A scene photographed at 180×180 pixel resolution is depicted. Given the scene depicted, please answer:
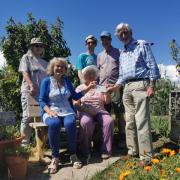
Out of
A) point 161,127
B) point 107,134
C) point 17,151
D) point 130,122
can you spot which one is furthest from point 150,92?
point 161,127

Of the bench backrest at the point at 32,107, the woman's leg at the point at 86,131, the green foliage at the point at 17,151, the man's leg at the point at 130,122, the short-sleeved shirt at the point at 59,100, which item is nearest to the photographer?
the green foliage at the point at 17,151

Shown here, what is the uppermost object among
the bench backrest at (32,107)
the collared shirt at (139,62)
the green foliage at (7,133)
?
the collared shirt at (139,62)

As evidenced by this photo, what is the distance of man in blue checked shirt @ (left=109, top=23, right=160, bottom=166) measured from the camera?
17.8ft

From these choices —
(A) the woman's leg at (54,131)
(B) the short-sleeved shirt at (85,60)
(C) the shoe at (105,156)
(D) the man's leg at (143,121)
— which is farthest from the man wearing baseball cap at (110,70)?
(A) the woman's leg at (54,131)

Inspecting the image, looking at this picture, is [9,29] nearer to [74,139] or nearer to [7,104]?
[7,104]

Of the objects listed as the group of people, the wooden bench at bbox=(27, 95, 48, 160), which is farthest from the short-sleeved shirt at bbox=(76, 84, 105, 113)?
the wooden bench at bbox=(27, 95, 48, 160)

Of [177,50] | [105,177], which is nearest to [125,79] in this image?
[105,177]

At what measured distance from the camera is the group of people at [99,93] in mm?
5492

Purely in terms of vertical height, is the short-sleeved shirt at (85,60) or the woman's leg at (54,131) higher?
the short-sleeved shirt at (85,60)

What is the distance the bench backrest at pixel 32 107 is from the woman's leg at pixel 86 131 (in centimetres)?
92

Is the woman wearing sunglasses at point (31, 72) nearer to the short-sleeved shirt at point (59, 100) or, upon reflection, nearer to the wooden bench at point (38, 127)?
the wooden bench at point (38, 127)

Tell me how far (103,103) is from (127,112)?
0.68m

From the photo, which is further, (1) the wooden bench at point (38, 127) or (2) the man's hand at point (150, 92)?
(1) the wooden bench at point (38, 127)

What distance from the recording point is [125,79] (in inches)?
224
